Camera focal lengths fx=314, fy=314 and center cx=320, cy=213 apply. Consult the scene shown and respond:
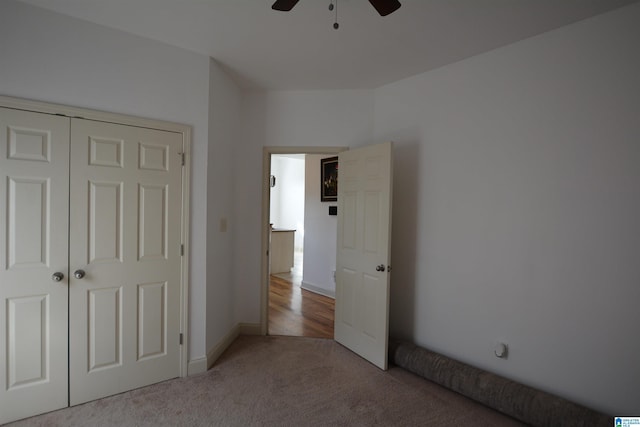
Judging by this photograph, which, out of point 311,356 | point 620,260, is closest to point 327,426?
point 311,356

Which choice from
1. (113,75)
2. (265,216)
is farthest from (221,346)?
(113,75)

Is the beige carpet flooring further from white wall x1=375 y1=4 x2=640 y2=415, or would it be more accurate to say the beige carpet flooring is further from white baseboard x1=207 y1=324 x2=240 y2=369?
white wall x1=375 y1=4 x2=640 y2=415

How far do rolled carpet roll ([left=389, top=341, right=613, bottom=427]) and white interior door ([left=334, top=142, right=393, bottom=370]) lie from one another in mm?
292

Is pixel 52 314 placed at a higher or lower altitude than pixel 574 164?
lower

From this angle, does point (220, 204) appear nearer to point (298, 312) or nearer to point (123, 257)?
point (123, 257)

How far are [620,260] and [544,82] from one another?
1311 mm

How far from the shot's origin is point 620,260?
Result: 1.97m

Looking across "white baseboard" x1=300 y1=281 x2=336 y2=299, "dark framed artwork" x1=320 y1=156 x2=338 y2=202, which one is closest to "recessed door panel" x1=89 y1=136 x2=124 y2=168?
"dark framed artwork" x1=320 y1=156 x2=338 y2=202

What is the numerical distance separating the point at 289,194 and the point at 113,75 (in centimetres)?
695

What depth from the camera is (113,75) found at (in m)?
2.33

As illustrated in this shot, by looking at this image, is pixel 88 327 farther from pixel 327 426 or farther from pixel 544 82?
pixel 544 82

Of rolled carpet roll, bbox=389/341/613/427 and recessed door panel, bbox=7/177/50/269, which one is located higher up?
recessed door panel, bbox=7/177/50/269

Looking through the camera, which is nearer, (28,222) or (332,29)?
(28,222)

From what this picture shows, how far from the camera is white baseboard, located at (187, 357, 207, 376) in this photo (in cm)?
267
